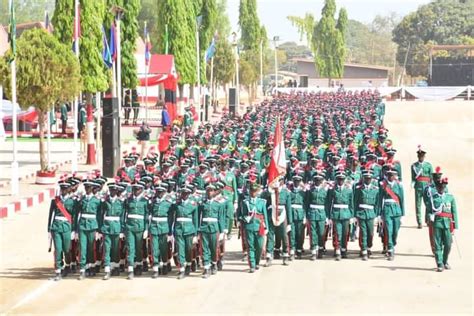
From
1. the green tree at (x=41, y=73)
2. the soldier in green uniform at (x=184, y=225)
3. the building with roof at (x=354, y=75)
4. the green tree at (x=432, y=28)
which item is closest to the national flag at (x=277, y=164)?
the soldier in green uniform at (x=184, y=225)

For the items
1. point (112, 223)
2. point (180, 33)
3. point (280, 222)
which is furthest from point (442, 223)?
point (180, 33)

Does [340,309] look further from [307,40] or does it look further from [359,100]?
[307,40]

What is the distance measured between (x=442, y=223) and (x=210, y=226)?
367 centimetres

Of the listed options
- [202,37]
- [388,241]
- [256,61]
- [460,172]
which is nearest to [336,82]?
[256,61]

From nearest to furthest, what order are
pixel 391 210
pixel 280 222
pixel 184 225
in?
pixel 184 225, pixel 280 222, pixel 391 210

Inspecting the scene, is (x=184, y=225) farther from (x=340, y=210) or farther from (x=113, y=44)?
(x=113, y=44)

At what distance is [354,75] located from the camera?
112 m

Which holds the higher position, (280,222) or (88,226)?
(88,226)

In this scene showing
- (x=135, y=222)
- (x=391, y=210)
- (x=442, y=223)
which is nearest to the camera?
(x=135, y=222)

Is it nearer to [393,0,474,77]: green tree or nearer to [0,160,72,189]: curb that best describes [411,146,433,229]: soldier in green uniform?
[0,160,72,189]: curb

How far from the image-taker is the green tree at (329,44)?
99.1 metres

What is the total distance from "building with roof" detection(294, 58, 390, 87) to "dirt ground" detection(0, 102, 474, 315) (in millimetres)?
80105

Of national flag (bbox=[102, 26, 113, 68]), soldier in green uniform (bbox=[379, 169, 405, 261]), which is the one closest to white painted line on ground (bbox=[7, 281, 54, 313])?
soldier in green uniform (bbox=[379, 169, 405, 261])

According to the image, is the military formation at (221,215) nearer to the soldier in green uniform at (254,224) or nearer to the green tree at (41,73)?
the soldier in green uniform at (254,224)
